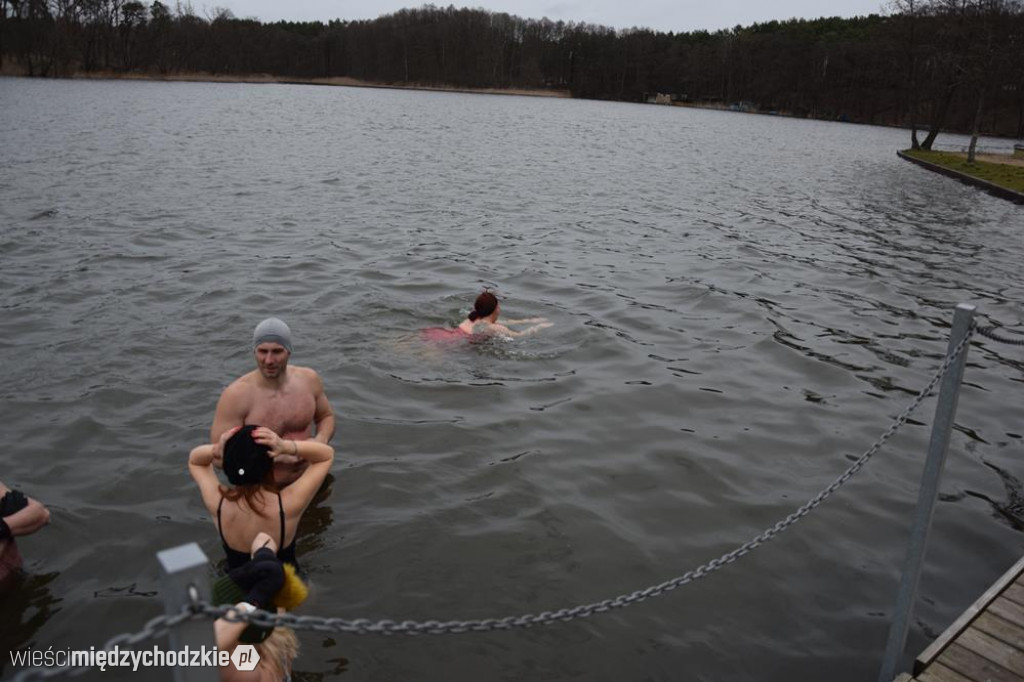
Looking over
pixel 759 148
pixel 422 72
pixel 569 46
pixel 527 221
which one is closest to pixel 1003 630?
pixel 527 221

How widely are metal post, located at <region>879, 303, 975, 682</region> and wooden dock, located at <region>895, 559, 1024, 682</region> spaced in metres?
0.20

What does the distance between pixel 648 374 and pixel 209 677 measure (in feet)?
25.9

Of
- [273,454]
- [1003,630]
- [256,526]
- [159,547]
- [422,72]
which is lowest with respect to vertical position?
[159,547]

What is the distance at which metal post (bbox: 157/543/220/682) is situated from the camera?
6.52 feet

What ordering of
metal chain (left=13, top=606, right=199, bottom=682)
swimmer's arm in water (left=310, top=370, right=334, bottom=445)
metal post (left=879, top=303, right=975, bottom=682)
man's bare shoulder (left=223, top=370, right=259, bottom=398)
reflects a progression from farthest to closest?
swimmer's arm in water (left=310, top=370, right=334, bottom=445), man's bare shoulder (left=223, top=370, right=259, bottom=398), metal post (left=879, top=303, right=975, bottom=682), metal chain (left=13, top=606, right=199, bottom=682)

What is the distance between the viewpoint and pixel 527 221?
65.8 feet

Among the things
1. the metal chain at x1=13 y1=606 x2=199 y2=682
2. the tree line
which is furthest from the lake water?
the tree line

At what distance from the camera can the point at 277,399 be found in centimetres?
549

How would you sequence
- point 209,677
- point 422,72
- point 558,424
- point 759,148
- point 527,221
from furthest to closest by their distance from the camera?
point 422,72, point 759,148, point 527,221, point 558,424, point 209,677

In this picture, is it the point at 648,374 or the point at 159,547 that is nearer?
the point at 159,547

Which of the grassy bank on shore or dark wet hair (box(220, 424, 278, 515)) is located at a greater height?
the grassy bank on shore

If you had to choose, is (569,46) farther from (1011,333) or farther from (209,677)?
(209,677)

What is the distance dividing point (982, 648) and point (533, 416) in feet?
15.8

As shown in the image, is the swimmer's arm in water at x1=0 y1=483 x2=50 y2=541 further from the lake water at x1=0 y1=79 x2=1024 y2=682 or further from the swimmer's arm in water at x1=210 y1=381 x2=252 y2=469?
the swimmer's arm in water at x1=210 y1=381 x2=252 y2=469
